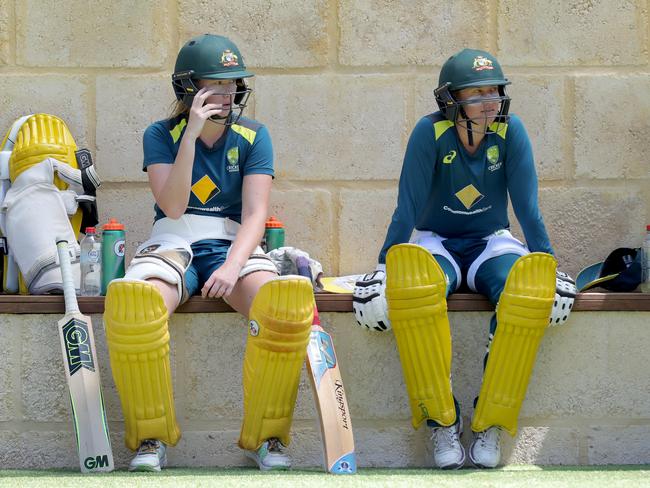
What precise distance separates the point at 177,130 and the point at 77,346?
2.37 ft

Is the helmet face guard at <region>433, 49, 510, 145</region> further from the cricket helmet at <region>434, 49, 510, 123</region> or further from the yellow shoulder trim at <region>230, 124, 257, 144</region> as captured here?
the yellow shoulder trim at <region>230, 124, 257, 144</region>

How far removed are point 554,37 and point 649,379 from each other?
1.35m

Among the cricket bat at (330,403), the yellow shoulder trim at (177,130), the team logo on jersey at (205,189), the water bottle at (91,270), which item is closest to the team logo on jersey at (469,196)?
the cricket bat at (330,403)

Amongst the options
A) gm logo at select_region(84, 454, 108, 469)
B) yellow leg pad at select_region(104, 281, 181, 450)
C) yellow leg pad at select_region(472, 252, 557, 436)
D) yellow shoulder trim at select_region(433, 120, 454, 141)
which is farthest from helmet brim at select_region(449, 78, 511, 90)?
gm logo at select_region(84, 454, 108, 469)

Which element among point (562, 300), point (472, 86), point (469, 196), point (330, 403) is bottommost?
point (330, 403)

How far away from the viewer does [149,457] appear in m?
3.07

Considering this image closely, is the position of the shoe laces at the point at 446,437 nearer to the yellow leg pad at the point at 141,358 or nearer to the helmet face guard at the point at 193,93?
the yellow leg pad at the point at 141,358

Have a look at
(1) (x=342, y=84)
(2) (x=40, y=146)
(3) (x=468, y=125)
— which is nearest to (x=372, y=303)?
(3) (x=468, y=125)

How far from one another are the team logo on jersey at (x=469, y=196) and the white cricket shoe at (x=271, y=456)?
36.9 inches

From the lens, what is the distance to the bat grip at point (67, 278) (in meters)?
3.25

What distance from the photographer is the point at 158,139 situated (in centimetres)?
344

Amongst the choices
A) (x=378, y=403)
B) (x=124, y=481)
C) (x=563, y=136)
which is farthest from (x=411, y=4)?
(x=124, y=481)

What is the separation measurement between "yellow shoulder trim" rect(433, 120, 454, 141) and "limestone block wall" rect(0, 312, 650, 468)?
544mm

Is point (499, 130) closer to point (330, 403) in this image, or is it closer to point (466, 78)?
point (466, 78)
